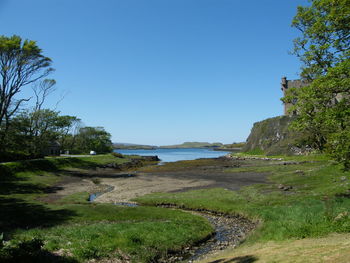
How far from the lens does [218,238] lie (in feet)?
59.9

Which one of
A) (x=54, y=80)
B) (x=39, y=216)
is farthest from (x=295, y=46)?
(x=54, y=80)

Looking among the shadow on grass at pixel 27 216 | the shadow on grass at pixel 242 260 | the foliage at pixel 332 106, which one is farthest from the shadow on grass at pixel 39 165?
the foliage at pixel 332 106

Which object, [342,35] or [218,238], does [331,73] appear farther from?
[218,238]

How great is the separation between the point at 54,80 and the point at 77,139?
76128mm

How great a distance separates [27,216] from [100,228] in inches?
329

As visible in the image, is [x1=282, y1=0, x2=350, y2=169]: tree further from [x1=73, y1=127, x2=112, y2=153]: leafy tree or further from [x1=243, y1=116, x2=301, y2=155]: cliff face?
[x1=73, y1=127, x2=112, y2=153]: leafy tree

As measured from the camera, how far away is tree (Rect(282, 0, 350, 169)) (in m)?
16.6

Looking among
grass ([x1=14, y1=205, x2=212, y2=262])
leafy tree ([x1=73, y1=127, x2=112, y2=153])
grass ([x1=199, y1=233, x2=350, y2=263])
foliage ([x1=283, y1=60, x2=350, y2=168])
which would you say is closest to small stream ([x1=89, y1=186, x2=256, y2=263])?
grass ([x1=14, y1=205, x2=212, y2=262])

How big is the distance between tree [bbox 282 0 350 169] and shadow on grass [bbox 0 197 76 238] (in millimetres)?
20474

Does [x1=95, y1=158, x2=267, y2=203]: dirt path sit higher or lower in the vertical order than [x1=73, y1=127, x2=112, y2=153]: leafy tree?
lower

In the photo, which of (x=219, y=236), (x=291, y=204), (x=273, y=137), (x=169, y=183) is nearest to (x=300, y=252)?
(x=219, y=236)

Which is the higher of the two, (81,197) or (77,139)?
(77,139)

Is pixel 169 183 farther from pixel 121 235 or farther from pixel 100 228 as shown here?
pixel 121 235

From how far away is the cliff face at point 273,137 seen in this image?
95812 millimetres
